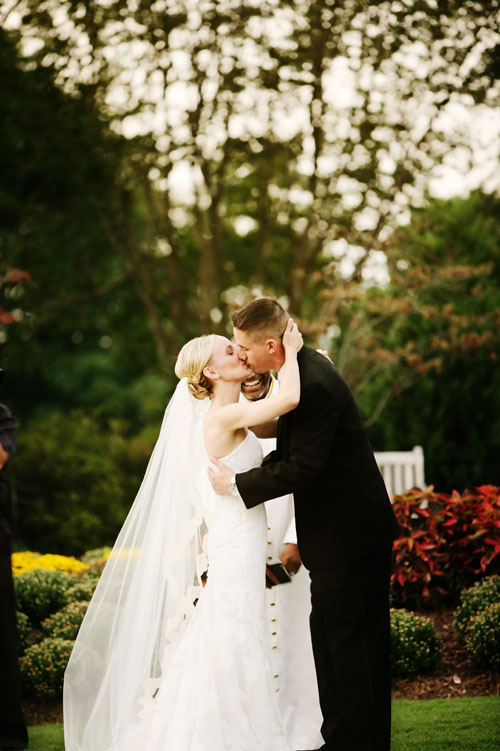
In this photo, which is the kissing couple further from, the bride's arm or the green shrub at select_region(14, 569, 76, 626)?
the green shrub at select_region(14, 569, 76, 626)

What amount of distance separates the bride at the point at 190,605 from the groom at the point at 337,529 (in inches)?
6.1

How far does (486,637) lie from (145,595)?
7.69ft

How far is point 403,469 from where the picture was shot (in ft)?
28.9

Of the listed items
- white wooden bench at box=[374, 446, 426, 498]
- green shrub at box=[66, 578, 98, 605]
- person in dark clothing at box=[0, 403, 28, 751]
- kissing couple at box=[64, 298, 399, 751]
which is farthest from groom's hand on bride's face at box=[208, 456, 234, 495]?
white wooden bench at box=[374, 446, 426, 498]

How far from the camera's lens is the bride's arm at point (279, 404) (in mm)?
4098

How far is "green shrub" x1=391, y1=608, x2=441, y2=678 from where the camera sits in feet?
19.0

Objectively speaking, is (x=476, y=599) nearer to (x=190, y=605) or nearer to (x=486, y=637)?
(x=486, y=637)

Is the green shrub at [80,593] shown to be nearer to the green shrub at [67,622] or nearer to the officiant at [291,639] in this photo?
the green shrub at [67,622]

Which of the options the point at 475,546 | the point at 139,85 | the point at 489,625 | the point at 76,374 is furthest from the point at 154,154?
the point at 76,374

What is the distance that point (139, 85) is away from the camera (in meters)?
10.9

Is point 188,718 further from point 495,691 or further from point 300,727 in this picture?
point 495,691

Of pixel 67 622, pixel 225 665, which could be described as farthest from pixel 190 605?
pixel 67 622

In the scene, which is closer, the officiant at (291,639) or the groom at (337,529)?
the groom at (337,529)

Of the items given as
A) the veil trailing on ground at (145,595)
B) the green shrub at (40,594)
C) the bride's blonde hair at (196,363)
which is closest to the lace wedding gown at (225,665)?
the veil trailing on ground at (145,595)
